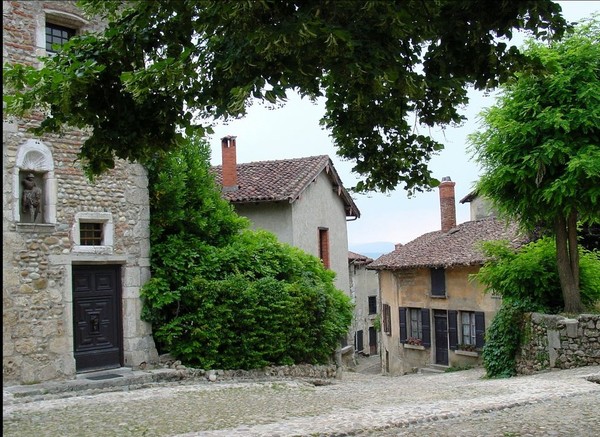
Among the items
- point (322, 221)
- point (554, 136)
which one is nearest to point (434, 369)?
point (322, 221)

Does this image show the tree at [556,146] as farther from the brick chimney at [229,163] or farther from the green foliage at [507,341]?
the brick chimney at [229,163]

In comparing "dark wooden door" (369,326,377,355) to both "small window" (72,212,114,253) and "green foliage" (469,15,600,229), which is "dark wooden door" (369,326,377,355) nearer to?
"green foliage" (469,15,600,229)

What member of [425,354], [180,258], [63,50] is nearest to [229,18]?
[63,50]

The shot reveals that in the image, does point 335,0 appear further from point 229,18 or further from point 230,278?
point 230,278

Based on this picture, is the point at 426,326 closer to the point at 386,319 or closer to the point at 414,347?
the point at 414,347

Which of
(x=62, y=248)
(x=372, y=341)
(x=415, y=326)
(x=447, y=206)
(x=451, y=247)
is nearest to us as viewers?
(x=62, y=248)

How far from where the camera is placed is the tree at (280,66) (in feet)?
16.9

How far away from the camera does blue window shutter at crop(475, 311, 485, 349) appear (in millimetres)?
24286

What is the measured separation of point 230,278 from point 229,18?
9.76 m

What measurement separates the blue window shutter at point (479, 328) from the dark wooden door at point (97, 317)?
49.3ft

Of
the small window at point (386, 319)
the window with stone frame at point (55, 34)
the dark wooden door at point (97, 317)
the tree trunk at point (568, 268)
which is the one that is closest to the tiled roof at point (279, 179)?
the small window at point (386, 319)

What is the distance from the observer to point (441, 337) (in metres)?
26.4

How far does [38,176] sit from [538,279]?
1248 centimetres

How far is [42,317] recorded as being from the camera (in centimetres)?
1216
